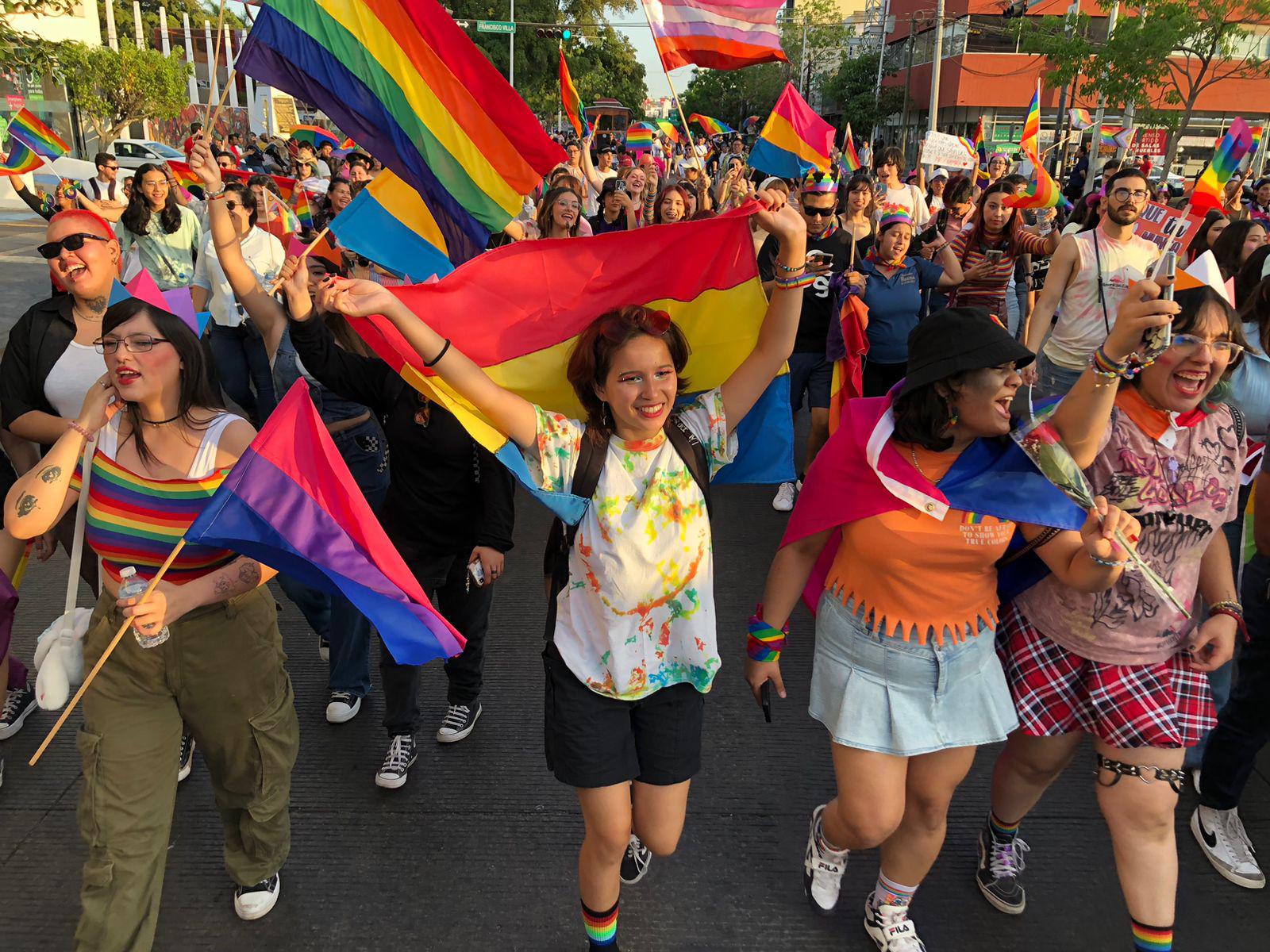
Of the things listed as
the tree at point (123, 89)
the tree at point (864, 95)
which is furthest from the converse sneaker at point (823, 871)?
the tree at point (864, 95)

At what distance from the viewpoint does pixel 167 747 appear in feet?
8.64

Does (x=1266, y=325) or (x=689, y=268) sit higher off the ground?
(x=689, y=268)

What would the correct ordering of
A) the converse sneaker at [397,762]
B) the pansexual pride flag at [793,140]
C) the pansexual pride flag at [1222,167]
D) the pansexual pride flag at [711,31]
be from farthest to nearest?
the pansexual pride flag at [1222,167]
the pansexual pride flag at [793,140]
the pansexual pride flag at [711,31]
the converse sneaker at [397,762]

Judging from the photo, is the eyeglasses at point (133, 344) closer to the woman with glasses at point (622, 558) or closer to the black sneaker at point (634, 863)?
the woman with glasses at point (622, 558)

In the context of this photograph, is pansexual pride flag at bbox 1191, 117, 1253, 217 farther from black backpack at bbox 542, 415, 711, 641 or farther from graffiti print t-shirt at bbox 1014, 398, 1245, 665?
black backpack at bbox 542, 415, 711, 641

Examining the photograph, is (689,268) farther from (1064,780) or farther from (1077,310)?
(1077,310)

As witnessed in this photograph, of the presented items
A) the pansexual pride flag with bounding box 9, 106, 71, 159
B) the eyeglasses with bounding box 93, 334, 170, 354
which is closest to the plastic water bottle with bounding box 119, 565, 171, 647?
the eyeglasses with bounding box 93, 334, 170, 354

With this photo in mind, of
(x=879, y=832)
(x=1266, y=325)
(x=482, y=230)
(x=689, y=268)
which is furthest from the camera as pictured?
(x=482, y=230)

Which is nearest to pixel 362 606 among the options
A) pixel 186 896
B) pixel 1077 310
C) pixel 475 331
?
pixel 475 331

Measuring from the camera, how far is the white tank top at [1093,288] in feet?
16.1

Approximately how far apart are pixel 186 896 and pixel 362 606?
1.39 metres

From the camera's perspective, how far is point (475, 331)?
2.80 meters

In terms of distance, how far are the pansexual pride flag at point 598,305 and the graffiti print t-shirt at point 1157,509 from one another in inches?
38.2

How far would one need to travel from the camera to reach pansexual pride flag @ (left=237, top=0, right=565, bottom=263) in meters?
3.42
